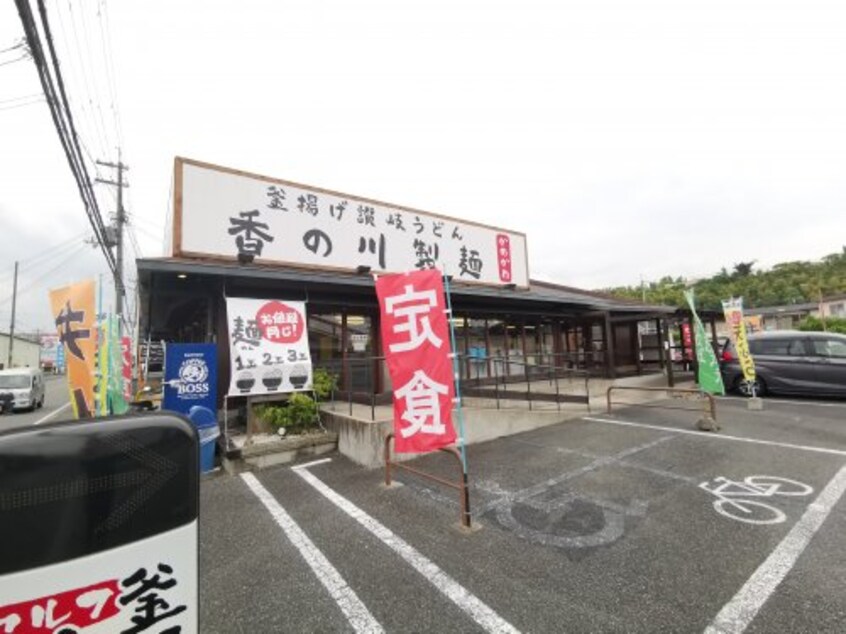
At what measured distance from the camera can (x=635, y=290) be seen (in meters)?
A: 59.8

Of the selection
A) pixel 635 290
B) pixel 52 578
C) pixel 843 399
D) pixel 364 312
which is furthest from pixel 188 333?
pixel 635 290

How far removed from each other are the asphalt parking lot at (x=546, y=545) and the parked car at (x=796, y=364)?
502cm

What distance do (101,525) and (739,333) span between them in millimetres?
11338

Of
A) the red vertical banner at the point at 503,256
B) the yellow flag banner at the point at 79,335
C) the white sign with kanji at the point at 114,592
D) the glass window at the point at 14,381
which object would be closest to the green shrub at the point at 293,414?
the yellow flag banner at the point at 79,335

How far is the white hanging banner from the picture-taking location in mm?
6543

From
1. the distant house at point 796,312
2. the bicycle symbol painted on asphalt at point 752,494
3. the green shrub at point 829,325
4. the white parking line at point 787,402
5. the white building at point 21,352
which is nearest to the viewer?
the bicycle symbol painted on asphalt at point 752,494

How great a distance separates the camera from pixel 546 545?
135 inches

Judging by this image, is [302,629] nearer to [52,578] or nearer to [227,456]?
[52,578]

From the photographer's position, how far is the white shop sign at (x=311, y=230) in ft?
26.2

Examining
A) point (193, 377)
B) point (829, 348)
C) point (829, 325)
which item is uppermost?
point (829, 325)

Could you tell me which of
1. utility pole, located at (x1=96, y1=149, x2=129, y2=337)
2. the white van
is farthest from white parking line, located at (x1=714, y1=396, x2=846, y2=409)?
the white van

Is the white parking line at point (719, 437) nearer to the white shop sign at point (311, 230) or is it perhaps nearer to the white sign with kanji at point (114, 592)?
the white shop sign at point (311, 230)

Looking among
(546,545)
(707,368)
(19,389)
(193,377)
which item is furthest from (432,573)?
(19,389)

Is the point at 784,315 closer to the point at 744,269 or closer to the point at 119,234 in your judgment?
the point at 744,269
